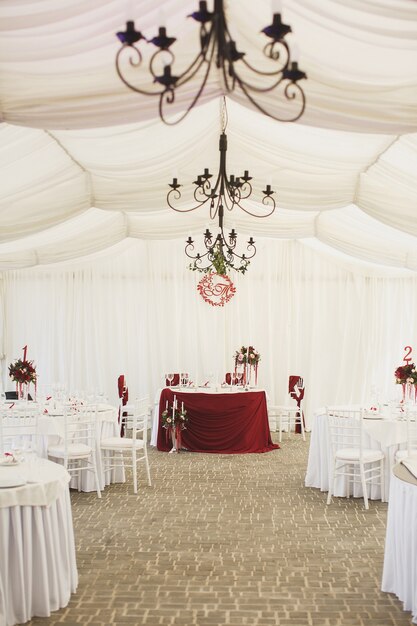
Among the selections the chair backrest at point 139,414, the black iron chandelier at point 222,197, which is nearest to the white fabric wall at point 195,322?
the black iron chandelier at point 222,197

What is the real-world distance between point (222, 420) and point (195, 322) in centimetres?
310

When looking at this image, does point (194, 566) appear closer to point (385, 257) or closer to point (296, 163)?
point (296, 163)

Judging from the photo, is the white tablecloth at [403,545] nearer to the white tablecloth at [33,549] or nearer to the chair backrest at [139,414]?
the white tablecloth at [33,549]

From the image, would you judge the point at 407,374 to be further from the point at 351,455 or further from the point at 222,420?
the point at 222,420

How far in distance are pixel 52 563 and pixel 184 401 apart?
594 cm

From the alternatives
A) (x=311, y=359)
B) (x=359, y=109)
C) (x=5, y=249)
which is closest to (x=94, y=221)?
(x=5, y=249)

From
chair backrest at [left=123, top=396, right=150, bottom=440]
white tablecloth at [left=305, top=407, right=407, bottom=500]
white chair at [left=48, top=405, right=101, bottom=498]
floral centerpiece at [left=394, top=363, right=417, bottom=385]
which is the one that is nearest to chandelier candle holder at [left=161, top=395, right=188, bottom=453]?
chair backrest at [left=123, top=396, right=150, bottom=440]

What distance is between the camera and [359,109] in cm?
416

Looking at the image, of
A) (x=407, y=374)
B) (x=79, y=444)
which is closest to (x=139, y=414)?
(x=79, y=444)

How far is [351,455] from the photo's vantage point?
6965 mm

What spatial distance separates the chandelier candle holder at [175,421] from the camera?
9.95m

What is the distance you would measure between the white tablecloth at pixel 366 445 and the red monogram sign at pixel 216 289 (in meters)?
4.80

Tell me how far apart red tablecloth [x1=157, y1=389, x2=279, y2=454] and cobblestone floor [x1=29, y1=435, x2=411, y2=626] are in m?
1.75

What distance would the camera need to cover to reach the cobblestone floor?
169 inches
